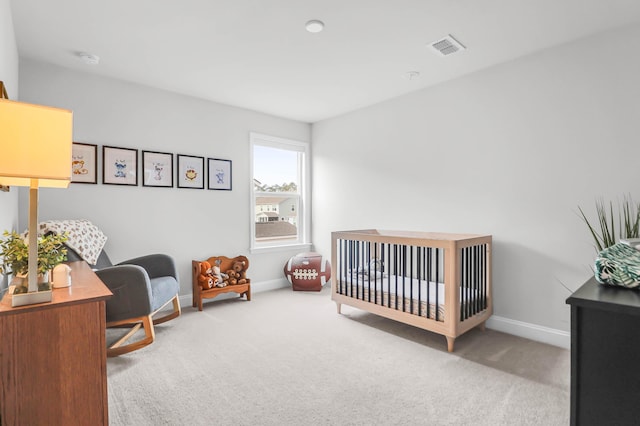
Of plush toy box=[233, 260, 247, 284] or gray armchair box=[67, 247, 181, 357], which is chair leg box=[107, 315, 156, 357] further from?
plush toy box=[233, 260, 247, 284]

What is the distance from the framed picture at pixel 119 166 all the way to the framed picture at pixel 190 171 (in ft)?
1.41

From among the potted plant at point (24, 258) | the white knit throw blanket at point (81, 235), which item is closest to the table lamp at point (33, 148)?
the potted plant at point (24, 258)

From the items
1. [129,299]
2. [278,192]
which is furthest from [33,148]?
[278,192]

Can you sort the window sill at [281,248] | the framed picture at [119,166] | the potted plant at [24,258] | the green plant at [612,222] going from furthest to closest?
1. the window sill at [281,248]
2. the framed picture at [119,166]
3. the green plant at [612,222]
4. the potted plant at [24,258]

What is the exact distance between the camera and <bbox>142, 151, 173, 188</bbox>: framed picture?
10.9 ft

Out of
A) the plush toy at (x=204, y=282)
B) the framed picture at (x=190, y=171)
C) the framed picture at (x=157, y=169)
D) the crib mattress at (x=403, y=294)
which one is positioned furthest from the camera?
the framed picture at (x=190, y=171)

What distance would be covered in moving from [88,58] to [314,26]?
189 centimetres

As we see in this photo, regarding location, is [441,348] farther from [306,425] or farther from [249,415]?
[249,415]

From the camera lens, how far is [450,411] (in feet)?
5.60

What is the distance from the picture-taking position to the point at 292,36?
7.79 ft

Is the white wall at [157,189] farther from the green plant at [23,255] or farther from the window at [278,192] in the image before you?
the green plant at [23,255]

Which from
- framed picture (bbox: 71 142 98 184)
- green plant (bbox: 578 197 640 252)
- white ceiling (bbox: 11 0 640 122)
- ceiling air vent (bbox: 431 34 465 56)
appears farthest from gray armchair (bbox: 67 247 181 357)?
green plant (bbox: 578 197 640 252)

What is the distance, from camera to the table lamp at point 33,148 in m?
1.04

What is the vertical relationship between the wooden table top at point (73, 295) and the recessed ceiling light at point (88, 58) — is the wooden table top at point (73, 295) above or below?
below
